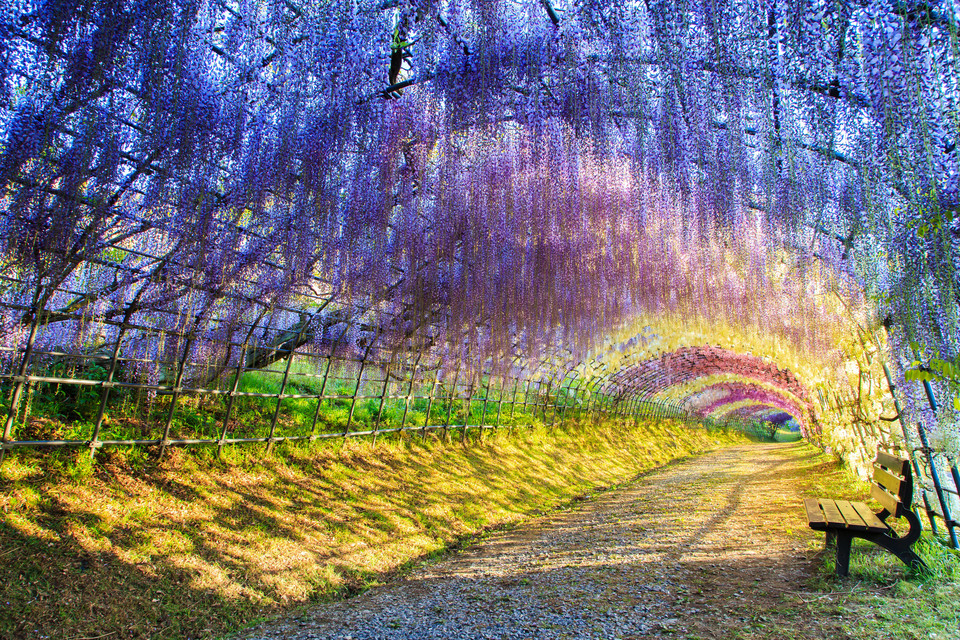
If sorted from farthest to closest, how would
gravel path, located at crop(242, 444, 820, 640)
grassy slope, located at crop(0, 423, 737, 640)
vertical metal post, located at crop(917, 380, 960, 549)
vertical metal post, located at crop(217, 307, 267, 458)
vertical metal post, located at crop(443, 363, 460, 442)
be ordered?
vertical metal post, located at crop(443, 363, 460, 442) → vertical metal post, located at crop(217, 307, 267, 458) → vertical metal post, located at crop(917, 380, 960, 549) → grassy slope, located at crop(0, 423, 737, 640) → gravel path, located at crop(242, 444, 820, 640)

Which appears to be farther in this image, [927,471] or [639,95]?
[927,471]

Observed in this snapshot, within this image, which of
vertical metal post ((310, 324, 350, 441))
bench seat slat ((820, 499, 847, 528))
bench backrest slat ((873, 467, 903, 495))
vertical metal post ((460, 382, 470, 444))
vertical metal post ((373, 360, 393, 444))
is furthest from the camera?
vertical metal post ((460, 382, 470, 444))

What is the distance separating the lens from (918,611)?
2771 mm

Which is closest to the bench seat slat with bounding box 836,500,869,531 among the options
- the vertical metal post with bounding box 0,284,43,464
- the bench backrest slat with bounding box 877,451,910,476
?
the bench backrest slat with bounding box 877,451,910,476

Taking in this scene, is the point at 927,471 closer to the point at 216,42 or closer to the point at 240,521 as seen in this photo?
the point at 240,521

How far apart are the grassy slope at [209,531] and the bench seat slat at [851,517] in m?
3.59

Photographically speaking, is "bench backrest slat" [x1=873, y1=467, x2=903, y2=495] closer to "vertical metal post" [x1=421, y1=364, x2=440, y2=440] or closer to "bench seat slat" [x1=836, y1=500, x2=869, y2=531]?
"bench seat slat" [x1=836, y1=500, x2=869, y2=531]

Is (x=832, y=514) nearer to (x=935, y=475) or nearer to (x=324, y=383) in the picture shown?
(x=935, y=475)

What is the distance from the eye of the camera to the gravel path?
3.05 metres

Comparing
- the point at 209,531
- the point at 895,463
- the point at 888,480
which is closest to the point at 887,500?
the point at 888,480

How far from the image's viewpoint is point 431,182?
5141mm

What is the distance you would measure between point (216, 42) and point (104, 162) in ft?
3.54

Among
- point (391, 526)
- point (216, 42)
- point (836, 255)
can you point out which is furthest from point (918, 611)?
point (216, 42)

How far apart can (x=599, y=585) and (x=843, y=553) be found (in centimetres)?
166
